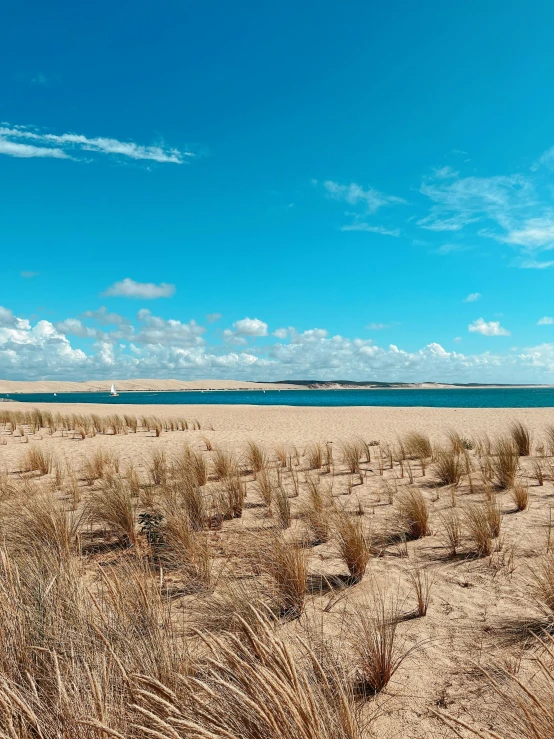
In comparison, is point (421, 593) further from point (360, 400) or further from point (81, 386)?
point (81, 386)

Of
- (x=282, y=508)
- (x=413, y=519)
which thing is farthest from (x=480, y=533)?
(x=282, y=508)

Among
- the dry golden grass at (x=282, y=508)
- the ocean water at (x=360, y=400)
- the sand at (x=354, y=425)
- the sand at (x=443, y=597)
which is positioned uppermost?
the dry golden grass at (x=282, y=508)

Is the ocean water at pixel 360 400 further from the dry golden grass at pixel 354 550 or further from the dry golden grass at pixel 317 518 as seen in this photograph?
the dry golden grass at pixel 354 550

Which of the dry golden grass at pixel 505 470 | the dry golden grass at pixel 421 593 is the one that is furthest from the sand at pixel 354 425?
the dry golden grass at pixel 421 593

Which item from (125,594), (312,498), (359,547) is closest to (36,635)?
(125,594)

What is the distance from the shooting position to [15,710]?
1676 mm

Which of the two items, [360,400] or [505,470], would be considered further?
[360,400]

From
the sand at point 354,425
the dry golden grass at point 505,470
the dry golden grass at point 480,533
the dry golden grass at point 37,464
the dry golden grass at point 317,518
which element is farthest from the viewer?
the sand at point 354,425

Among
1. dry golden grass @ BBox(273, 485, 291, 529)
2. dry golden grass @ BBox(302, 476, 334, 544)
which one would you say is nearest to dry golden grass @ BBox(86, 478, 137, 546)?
dry golden grass @ BBox(273, 485, 291, 529)

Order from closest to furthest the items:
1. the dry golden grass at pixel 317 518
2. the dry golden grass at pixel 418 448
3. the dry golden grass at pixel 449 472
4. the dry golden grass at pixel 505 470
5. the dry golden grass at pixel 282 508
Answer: the dry golden grass at pixel 317 518 < the dry golden grass at pixel 282 508 < the dry golden grass at pixel 505 470 < the dry golden grass at pixel 449 472 < the dry golden grass at pixel 418 448

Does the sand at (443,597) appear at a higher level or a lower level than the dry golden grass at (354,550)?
lower

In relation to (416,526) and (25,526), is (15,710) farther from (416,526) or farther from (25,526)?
(416,526)

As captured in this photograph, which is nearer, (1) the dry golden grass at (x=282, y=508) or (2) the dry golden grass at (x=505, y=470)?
(1) the dry golden grass at (x=282, y=508)

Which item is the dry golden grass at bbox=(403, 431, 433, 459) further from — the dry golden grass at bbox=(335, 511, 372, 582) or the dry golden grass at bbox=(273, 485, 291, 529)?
the dry golden grass at bbox=(335, 511, 372, 582)
